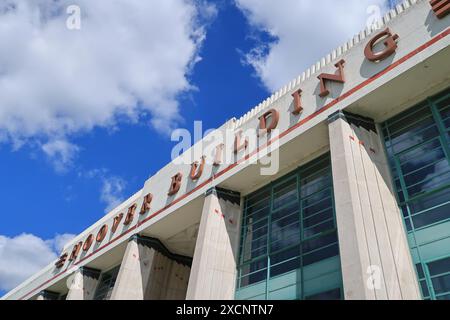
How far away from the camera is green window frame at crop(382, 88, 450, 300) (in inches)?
441

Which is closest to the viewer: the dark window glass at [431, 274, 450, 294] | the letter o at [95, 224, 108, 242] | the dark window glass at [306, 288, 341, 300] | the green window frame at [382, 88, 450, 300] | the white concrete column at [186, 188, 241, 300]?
the dark window glass at [431, 274, 450, 294]

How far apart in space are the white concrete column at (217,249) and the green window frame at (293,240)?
46cm

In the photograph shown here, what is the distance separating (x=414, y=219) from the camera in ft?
40.8

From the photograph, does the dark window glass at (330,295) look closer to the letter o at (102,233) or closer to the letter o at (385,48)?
the letter o at (385,48)

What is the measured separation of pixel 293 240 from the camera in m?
15.8

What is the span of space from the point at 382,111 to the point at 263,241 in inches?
299

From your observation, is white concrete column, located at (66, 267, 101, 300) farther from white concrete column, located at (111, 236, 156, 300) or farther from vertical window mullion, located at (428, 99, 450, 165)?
vertical window mullion, located at (428, 99, 450, 165)

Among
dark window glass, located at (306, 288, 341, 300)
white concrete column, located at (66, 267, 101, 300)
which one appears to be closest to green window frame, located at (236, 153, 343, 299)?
dark window glass, located at (306, 288, 341, 300)

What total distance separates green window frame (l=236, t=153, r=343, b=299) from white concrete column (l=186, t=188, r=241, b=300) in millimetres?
464

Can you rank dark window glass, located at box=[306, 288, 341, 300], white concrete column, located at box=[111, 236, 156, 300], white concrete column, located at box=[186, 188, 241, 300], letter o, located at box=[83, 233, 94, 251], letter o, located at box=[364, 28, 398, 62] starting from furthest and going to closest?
letter o, located at box=[83, 233, 94, 251]
white concrete column, located at box=[111, 236, 156, 300]
white concrete column, located at box=[186, 188, 241, 300]
letter o, located at box=[364, 28, 398, 62]
dark window glass, located at box=[306, 288, 341, 300]

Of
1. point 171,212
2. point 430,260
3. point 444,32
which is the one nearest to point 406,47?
point 444,32

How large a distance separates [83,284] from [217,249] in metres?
15.1

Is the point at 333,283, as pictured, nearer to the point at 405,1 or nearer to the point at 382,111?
the point at 382,111
